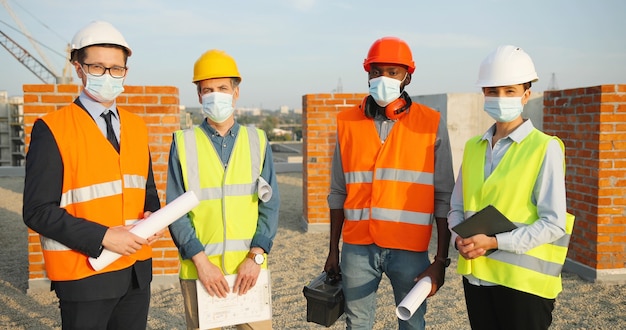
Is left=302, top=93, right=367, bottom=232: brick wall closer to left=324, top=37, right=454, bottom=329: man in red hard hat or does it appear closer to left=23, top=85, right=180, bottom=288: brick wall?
left=23, top=85, right=180, bottom=288: brick wall

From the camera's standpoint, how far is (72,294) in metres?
2.20

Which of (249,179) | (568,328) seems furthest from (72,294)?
(568,328)

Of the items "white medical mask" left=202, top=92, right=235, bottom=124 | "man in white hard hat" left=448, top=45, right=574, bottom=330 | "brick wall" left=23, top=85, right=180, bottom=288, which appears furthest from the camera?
"brick wall" left=23, top=85, right=180, bottom=288

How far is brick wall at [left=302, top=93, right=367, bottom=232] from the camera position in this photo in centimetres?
751

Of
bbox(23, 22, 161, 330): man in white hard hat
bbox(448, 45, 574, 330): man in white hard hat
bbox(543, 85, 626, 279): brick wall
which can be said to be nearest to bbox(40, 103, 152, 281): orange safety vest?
bbox(23, 22, 161, 330): man in white hard hat

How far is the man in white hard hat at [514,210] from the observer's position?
2234 mm

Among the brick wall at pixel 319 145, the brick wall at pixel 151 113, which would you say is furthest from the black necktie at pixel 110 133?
the brick wall at pixel 319 145

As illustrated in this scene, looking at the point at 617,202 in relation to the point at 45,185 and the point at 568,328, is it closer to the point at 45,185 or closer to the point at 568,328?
the point at 568,328

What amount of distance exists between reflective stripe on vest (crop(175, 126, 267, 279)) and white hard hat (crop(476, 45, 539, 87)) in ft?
4.29

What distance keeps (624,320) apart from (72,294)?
4350 millimetres

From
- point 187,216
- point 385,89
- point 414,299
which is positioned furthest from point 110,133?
point 414,299

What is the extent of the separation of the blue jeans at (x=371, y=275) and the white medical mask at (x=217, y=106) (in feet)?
3.28

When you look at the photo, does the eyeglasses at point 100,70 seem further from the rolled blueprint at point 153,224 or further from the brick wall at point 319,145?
the brick wall at point 319,145

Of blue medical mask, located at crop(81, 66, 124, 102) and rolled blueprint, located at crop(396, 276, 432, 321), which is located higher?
blue medical mask, located at crop(81, 66, 124, 102)
